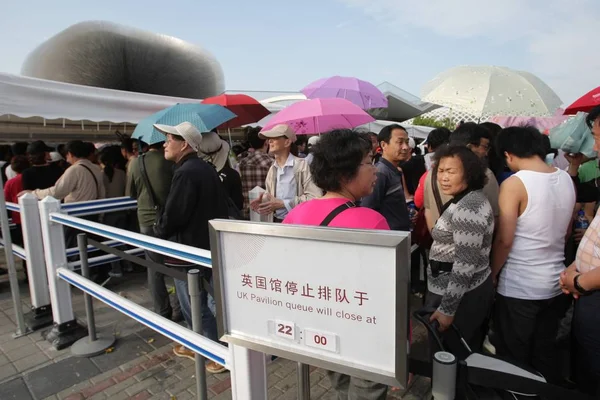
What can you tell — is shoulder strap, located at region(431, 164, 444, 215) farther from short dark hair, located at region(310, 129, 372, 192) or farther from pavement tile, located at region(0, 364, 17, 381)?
pavement tile, located at region(0, 364, 17, 381)

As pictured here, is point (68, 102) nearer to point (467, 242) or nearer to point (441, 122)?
point (467, 242)

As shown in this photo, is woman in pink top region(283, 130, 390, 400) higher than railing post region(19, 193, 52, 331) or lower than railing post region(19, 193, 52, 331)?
higher

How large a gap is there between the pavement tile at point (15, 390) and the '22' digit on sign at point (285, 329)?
8.19 ft

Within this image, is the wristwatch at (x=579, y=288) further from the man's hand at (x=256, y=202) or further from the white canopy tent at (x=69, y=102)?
the white canopy tent at (x=69, y=102)

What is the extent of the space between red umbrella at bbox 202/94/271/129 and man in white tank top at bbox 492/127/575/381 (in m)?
4.16

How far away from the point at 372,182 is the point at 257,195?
1.77m

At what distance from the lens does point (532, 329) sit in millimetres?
2182

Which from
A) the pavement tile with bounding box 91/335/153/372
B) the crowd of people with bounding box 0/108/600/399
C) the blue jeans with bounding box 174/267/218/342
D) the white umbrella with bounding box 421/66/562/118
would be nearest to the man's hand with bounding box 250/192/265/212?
the crowd of people with bounding box 0/108/600/399

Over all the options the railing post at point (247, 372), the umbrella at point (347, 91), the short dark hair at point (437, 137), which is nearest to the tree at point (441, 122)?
the umbrella at point (347, 91)

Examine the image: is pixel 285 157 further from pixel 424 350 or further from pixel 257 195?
pixel 424 350

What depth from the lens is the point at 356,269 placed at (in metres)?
1.02

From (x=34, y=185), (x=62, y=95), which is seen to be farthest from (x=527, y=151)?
(x=34, y=185)

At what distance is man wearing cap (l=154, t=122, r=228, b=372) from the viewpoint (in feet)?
8.33

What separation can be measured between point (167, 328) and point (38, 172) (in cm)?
391
